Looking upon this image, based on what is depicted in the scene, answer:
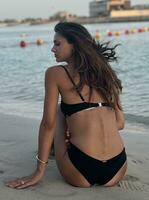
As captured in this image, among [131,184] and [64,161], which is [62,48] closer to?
[64,161]

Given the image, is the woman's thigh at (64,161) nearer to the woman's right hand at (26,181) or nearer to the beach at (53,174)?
the beach at (53,174)

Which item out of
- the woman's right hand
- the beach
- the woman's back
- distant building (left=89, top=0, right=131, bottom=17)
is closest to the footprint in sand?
the beach

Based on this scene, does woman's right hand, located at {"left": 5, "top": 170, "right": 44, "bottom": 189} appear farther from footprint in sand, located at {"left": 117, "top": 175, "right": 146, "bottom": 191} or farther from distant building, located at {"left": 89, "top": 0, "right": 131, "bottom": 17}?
distant building, located at {"left": 89, "top": 0, "right": 131, "bottom": 17}

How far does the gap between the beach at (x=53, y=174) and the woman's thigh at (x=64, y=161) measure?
0.05m

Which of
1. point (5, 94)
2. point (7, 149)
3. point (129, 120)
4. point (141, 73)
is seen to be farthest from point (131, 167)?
point (141, 73)

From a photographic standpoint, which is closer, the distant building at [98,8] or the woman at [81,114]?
the woman at [81,114]

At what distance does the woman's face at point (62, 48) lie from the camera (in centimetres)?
369

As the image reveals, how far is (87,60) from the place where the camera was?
12.0 feet

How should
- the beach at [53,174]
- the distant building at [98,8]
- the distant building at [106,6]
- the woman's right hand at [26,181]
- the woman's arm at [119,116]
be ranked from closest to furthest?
the beach at [53,174], the woman's right hand at [26,181], the woman's arm at [119,116], the distant building at [106,6], the distant building at [98,8]

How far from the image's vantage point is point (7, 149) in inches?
197

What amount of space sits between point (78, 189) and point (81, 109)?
0.55m

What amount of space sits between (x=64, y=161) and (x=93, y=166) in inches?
8.9

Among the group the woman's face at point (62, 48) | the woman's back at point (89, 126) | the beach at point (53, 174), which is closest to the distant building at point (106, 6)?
the beach at point (53, 174)

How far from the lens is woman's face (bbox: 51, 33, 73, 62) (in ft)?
12.1
